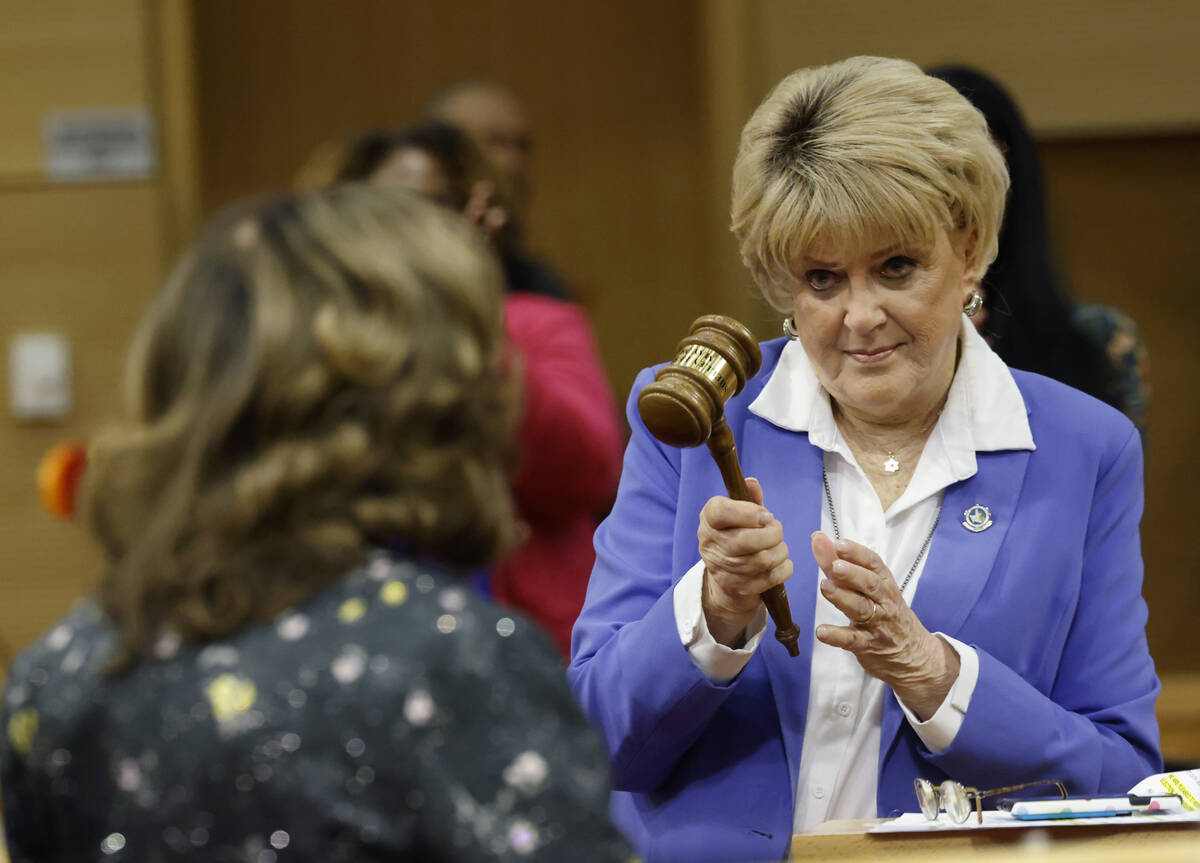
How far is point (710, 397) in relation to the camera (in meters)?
1.54

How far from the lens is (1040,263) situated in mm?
2562

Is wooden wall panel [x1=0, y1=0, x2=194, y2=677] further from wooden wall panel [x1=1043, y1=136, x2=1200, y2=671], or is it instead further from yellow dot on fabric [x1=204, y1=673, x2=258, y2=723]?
yellow dot on fabric [x1=204, y1=673, x2=258, y2=723]

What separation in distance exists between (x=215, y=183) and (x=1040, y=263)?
304 centimetres

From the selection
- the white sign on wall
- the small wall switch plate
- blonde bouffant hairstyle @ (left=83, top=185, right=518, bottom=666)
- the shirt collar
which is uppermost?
blonde bouffant hairstyle @ (left=83, top=185, right=518, bottom=666)

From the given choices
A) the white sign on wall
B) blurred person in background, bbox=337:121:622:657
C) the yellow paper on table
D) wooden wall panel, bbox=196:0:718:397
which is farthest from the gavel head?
wooden wall panel, bbox=196:0:718:397

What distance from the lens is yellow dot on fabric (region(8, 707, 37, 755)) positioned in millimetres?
1077

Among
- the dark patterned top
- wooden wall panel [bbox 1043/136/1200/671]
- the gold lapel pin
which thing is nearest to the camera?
the dark patterned top

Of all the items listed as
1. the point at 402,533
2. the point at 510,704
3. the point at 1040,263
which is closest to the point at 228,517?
the point at 402,533

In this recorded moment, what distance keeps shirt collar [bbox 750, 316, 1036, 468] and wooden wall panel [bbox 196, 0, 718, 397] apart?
2.82m

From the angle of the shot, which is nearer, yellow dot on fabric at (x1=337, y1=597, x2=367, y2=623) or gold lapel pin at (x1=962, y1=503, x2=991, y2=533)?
yellow dot on fabric at (x1=337, y1=597, x2=367, y2=623)

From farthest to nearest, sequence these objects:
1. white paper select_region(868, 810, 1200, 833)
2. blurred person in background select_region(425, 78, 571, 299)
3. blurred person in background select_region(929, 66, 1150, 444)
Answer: blurred person in background select_region(425, 78, 571, 299), blurred person in background select_region(929, 66, 1150, 444), white paper select_region(868, 810, 1200, 833)

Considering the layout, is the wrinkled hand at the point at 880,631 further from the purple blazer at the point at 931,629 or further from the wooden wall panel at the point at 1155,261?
the wooden wall panel at the point at 1155,261

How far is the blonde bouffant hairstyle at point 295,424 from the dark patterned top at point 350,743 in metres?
0.04

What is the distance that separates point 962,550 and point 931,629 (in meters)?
0.10
